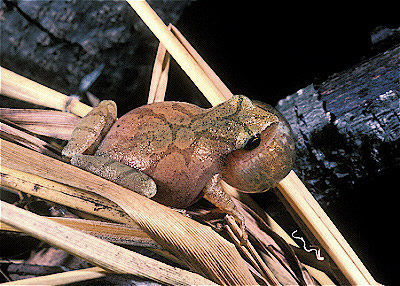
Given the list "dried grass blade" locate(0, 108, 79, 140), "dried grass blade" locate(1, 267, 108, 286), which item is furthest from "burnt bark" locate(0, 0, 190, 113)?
"dried grass blade" locate(1, 267, 108, 286)

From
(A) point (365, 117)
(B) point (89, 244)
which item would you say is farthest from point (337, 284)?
(B) point (89, 244)

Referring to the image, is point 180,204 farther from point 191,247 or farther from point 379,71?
point 379,71

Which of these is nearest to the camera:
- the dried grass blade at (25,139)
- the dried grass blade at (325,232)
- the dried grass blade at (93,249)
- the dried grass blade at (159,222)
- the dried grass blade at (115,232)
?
the dried grass blade at (93,249)

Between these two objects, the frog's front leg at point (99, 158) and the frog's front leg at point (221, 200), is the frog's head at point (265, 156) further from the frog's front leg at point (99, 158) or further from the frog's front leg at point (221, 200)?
the frog's front leg at point (99, 158)

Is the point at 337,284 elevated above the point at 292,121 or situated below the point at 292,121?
below

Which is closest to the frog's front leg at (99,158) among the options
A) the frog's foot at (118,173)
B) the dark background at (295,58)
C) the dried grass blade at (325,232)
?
the frog's foot at (118,173)

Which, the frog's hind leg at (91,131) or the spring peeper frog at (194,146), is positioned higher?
the frog's hind leg at (91,131)

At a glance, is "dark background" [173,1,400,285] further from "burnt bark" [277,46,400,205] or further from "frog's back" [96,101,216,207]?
"frog's back" [96,101,216,207]
